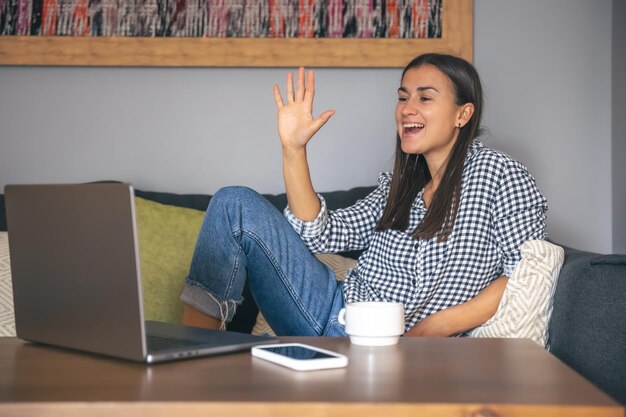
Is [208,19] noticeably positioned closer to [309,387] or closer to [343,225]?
[343,225]

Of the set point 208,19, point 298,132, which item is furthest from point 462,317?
point 208,19

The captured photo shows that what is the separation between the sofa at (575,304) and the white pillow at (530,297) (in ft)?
0.06

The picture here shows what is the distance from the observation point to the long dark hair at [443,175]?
1832mm

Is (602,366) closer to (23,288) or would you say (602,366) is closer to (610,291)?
(610,291)

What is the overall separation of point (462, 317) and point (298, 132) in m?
0.53

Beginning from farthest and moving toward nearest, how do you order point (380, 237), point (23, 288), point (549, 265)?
point (380, 237), point (549, 265), point (23, 288)

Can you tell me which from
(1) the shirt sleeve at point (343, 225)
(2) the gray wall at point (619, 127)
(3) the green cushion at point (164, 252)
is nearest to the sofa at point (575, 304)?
(3) the green cushion at point (164, 252)

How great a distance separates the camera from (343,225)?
77.5 inches

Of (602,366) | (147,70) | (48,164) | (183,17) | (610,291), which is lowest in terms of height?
(602,366)

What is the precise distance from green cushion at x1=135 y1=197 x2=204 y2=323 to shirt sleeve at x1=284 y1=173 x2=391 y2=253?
0.39 m

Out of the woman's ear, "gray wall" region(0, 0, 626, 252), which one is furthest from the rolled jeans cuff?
"gray wall" region(0, 0, 626, 252)

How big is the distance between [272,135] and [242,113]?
4.9 inches

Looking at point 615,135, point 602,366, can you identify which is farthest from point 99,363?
point 615,135

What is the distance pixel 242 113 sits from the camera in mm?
2670
